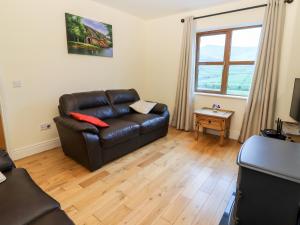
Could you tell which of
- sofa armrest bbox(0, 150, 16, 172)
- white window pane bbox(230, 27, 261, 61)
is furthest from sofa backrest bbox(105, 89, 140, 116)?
white window pane bbox(230, 27, 261, 61)

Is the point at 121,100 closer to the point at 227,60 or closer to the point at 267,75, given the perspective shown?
the point at 227,60

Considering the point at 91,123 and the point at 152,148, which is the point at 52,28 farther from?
the point at 152,148

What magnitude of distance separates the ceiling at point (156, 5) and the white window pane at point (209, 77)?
3.85 ft

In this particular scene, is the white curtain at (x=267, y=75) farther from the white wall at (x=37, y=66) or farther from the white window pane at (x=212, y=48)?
the white wall at (x=37, y=66)

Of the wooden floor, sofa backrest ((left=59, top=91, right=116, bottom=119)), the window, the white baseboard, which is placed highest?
the window

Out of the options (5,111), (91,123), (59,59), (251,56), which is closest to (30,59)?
(59,59)


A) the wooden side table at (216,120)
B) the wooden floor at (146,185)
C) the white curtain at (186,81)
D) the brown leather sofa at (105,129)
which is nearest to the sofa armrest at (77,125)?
the brown leather sofa at (105,129)

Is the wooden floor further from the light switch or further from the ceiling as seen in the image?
the ceiling

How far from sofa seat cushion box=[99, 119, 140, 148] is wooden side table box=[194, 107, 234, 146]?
50.6 inches

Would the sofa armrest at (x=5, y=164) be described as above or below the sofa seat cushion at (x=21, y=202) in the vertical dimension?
above

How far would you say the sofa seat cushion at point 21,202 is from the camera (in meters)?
0.98

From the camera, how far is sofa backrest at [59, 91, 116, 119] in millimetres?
2750

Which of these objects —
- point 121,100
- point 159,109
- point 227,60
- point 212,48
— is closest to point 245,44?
point 227,60

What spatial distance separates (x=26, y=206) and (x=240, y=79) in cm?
366
